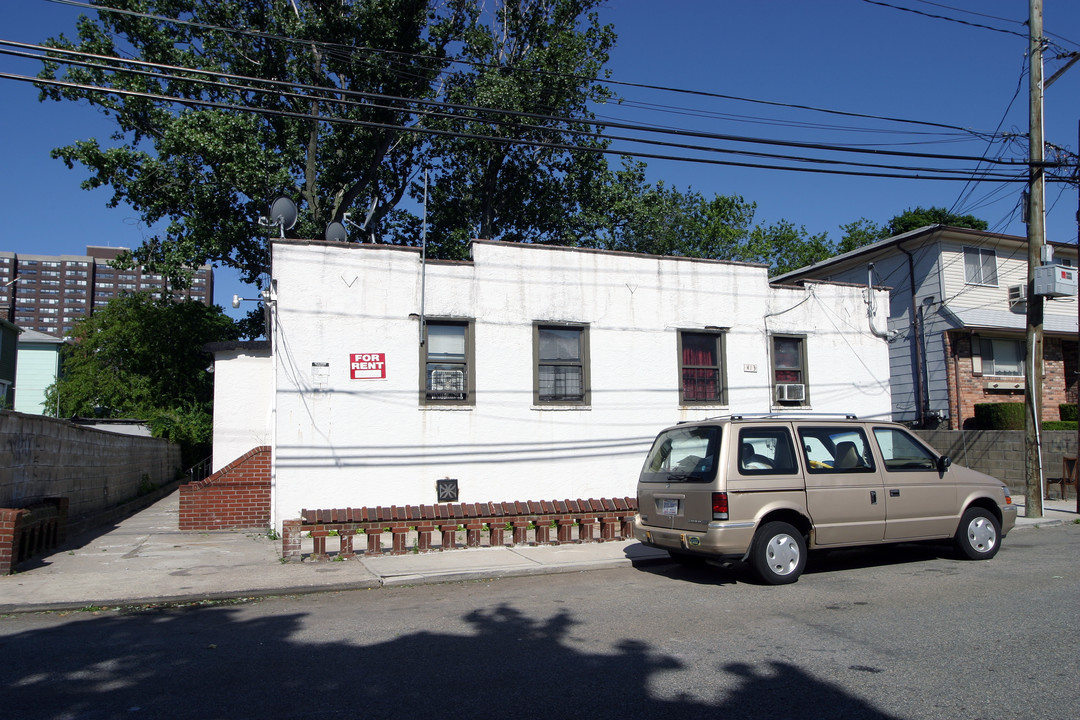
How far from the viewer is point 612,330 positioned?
13.9m

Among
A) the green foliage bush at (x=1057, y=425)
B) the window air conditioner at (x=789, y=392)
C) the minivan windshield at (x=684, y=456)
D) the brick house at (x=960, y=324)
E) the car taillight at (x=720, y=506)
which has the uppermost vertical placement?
the brick house at (x=960, y=324)

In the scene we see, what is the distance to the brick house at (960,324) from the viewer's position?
→ 21750 millimetres

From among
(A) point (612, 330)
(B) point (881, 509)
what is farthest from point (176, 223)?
(B) point (881, 509)

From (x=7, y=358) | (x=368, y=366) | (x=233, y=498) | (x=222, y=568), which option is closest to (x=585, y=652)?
(x=222, y=568)

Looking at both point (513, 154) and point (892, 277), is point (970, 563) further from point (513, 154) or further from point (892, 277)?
point (513, 154)

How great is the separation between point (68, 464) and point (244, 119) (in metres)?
14.1

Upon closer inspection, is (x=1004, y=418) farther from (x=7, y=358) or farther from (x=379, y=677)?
(x=7, y=358)

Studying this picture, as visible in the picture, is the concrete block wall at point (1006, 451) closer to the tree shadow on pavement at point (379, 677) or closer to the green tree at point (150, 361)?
the tree shadow on pavement at point (379, 677)

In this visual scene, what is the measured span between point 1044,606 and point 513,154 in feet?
82.5

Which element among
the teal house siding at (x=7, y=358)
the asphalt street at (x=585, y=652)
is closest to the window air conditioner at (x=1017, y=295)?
the asphalt street at (x=585, y=652)

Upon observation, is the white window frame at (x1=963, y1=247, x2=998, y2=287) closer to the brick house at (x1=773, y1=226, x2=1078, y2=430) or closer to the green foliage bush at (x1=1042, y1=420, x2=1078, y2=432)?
the brick house at (x1=773, y1=226, x2=1078, y2=430)

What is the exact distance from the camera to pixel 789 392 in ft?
49.3

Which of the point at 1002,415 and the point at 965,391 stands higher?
the point at 965,391

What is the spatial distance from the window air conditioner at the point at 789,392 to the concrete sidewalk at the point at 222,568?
433 centimetres
